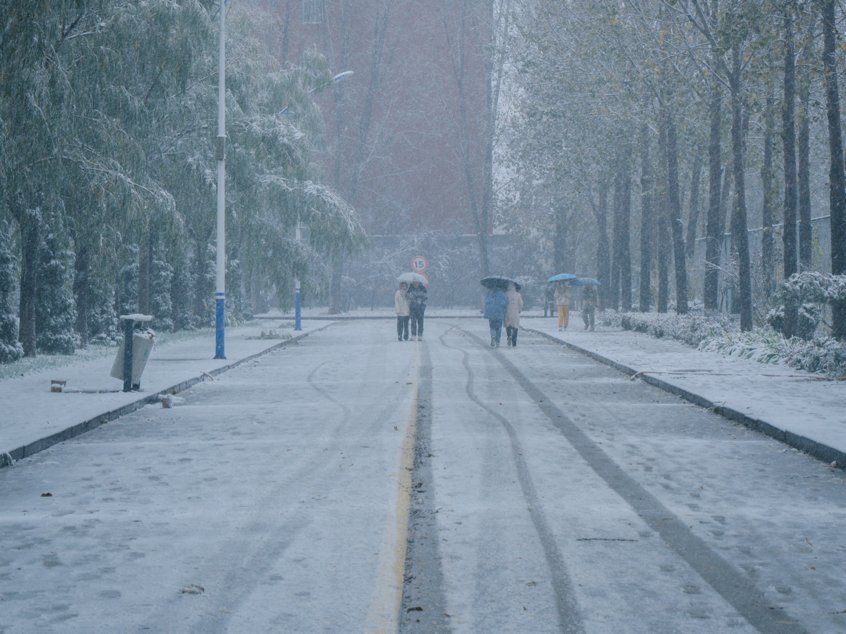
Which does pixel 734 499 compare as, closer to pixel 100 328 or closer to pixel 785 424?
pixel 785 424

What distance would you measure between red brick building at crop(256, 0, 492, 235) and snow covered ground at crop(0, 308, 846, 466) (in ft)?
141

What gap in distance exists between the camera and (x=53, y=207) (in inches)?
778

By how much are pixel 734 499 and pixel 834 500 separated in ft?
2.50

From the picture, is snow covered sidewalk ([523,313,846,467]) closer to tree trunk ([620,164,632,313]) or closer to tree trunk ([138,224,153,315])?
tree trunk ([138,224,153,315])

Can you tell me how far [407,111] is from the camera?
71.9 metres

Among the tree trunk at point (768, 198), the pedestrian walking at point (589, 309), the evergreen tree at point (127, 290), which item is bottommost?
the pedestrian walking at point (589, 309)

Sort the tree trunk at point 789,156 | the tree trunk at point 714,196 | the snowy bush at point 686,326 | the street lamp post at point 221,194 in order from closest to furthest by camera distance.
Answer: the tree trunk at point 789,156, the street lamp post at point 221,194, the snowy bush at point 686,326, the tree trunk at point 714,196

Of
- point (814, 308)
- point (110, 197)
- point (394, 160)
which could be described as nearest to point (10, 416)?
point (110, 197)

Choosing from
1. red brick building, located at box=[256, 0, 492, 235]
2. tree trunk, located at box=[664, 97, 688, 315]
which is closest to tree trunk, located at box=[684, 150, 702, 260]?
tree trunk, located at box=[664, 97, 688, 315]

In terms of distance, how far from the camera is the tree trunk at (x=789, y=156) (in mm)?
22859

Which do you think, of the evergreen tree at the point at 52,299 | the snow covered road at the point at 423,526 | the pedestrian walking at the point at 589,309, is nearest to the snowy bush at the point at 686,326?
the pedestrian walking at the point at 589,309

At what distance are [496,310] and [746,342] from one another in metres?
7.08

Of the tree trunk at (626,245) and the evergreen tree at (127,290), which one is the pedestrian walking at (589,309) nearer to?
the tree trunk at (626,245)

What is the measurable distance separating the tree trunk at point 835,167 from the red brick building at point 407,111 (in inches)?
1858
